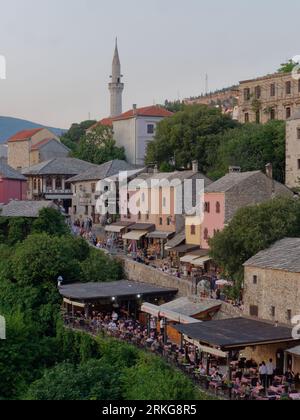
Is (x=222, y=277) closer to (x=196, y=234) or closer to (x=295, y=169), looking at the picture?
(x=196, y=234)

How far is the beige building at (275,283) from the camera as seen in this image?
112ft


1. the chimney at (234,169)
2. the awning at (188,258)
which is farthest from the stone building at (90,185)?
the awning at (188,258)

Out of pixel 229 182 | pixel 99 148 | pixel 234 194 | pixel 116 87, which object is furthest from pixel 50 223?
pixel 116 87

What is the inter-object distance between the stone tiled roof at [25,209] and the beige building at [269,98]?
2199 cm

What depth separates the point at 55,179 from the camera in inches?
3169

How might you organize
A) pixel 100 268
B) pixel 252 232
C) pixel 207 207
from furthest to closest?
pixel 100 268 → pixel 207 207 → pixel 252 232

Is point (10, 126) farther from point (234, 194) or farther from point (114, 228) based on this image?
point (234, 194)

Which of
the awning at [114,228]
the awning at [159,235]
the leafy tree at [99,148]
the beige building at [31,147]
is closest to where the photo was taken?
the awning at [159,235]

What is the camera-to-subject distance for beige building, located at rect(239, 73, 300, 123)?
229ft

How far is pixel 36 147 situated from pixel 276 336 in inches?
2745

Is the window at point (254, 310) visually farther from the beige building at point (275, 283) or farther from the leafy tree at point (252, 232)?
the leafy tree at point (252, 232)

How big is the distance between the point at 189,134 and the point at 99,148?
72.6 feet

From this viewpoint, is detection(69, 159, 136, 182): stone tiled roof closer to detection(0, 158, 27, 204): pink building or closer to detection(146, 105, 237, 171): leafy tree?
detection(146, 105, 237, 171): leafy tree

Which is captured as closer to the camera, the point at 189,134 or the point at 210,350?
the point at 210,350
